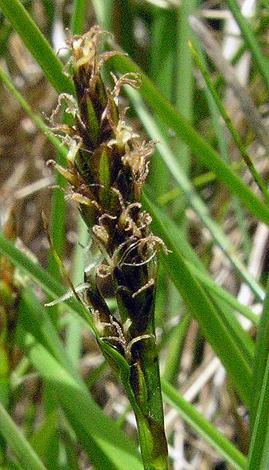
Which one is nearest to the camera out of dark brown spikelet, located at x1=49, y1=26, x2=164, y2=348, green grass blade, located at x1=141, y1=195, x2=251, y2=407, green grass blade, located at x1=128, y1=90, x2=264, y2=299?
dark brown spikelet, located at x1=49, y1=26, x2=164, y2=348

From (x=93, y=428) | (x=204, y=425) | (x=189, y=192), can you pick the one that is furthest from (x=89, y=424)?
(x=189, y=192)

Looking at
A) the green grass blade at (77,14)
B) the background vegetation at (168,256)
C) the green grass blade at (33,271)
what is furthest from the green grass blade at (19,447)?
the green grass blade at (77,14)

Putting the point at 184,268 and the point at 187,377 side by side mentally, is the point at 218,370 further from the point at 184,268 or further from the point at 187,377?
the point at 184,268

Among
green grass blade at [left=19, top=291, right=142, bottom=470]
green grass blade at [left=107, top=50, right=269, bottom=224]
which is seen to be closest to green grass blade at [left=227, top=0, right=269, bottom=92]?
green grass blade at [left=107, top=50, right=269, bottom=224]

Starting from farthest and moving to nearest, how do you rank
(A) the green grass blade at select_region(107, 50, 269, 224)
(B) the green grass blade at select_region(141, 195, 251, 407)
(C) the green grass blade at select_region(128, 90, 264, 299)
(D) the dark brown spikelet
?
(C) the green grass blade at select_region(128, 90, 264, 299) < (A) the green grass blade at select_region(107, 50, 269, 224) < (B) the green grass blade at select_region(141, 195, 251, 407) < (D) the dark brown spikelet

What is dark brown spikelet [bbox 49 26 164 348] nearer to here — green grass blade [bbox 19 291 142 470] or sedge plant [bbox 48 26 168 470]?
sedge plant [bbox 48 26 168 470]

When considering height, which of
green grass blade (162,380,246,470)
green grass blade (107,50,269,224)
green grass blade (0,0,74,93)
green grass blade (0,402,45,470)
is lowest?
green grass blade (162,380,246,470)

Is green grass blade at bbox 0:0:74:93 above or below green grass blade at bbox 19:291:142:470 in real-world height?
above
